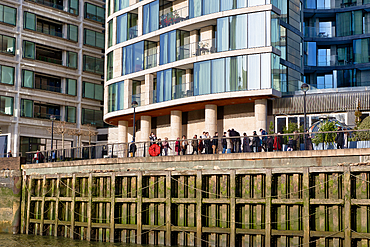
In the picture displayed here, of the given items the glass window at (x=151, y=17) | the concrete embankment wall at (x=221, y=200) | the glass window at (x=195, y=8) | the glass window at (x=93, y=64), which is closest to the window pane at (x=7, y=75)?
the glass window at (x=93, y=64)

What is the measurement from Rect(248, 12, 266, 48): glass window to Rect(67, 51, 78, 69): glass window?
34.3 metres

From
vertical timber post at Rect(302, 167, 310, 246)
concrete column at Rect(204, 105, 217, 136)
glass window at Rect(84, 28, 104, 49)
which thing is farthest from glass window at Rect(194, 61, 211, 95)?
glass window at Rect(84, 28, 104, 49)

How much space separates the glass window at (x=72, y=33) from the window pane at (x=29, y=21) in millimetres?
5167

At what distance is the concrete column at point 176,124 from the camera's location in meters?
44.6

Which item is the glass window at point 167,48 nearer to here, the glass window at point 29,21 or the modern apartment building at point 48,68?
the modern apartment building at point 48,68

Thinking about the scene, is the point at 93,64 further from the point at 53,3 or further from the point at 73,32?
the point at 53,3

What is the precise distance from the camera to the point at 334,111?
3875cm

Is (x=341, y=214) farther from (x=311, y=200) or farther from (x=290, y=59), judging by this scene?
(x=290, y=59)

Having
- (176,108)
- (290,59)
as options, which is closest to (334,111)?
(290,59)

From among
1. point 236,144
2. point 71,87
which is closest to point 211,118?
point 236,144

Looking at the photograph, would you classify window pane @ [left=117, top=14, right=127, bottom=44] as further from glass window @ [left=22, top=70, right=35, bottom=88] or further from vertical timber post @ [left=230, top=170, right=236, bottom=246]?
vertical timber post @ [left=230, top=170, right=236, bottom=246]

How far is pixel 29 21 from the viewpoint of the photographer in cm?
6350

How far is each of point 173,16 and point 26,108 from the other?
25859 mm

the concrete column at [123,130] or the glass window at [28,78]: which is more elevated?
the glass window at [28,78]
